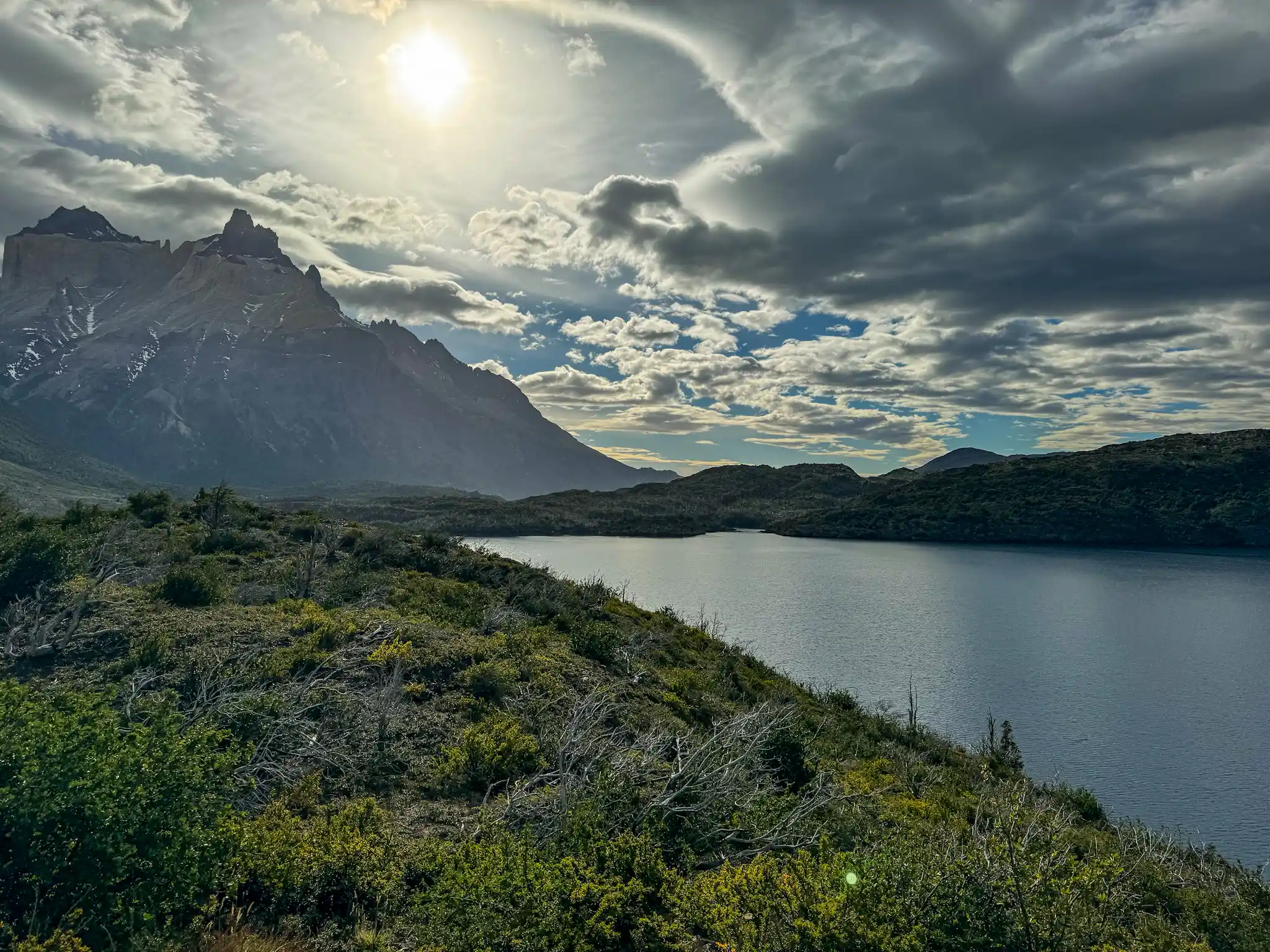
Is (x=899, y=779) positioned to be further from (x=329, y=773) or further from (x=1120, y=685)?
(x=1120, y=685)

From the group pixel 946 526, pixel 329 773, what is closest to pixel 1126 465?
pixel 946 526

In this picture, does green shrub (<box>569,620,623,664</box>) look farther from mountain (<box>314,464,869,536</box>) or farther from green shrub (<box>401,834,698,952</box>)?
mountain (<box>314,464,869,536</box>)

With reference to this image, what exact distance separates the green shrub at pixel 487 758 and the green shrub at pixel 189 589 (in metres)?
9.17

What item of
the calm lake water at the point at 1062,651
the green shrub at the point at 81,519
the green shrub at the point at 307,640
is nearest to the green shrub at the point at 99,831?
the green shrub at the point at 307,640

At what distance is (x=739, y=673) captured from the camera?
20391 mm

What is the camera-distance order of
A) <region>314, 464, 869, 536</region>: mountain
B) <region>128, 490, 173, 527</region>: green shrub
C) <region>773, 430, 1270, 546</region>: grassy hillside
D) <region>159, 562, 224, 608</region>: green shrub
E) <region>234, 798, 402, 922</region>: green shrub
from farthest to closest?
<region>314, 464, 869, 536</region>: mountain, <region>773, 430, 1270, 546</region>: grassy hillside, <region>128, 490, 173, 527</region>: green shrub, <region>159, 562, 224, 608</region>: green shrub, <region>234, 798, 402, 922</region>: green shrub

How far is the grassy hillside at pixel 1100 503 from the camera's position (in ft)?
282

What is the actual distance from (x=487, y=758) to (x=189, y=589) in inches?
413

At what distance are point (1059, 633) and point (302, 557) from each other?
1392 inches

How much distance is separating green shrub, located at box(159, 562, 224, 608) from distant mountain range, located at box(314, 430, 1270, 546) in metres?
63.9

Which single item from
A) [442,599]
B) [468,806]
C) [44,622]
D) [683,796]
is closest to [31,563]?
[44,622]

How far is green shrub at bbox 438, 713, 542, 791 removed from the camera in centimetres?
985

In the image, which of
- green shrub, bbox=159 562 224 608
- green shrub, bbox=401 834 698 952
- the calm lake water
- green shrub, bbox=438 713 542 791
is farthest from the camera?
the calm lake water

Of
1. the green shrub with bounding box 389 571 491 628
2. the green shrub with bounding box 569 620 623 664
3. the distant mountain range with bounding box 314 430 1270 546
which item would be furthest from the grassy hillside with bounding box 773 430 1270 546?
the green shrub with bounding box 569 620 623 664
